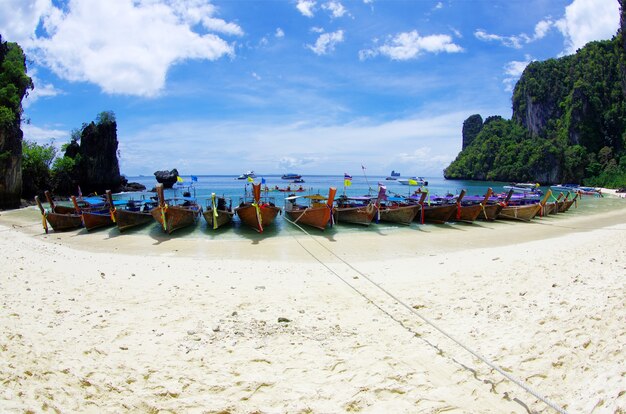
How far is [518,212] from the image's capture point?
2578cm

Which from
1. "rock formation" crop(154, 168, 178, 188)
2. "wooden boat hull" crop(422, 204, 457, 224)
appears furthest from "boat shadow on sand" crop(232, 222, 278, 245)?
"rock formation" crop(154, 168, 178, 188)

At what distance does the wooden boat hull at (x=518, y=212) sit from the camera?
84.5 feet

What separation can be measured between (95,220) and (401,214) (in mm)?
18698

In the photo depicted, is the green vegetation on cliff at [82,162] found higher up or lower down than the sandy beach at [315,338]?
higher up

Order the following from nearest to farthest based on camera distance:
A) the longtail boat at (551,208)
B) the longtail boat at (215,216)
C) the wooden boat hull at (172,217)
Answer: the wooden boat hull at (172,217) < the longtail boat at (215,216) < the longtail boat at (551,208)

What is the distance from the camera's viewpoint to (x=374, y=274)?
9883 mm

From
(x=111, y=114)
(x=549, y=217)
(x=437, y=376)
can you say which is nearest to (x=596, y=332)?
(x=437, y=376)

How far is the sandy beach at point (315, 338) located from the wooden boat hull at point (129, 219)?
10.2 metres

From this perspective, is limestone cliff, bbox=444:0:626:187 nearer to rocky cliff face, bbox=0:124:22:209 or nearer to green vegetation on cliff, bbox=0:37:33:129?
rocky cliff face, bbox=0:124:22:209

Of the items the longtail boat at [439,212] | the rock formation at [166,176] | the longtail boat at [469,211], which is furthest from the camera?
the rock formation at [166,176]

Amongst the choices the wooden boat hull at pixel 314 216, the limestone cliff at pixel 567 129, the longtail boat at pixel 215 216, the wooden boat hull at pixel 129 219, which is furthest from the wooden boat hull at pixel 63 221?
the limestone cliff at pixel 567 129

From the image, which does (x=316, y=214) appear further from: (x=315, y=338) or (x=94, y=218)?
Answer: (x=315, y=338)

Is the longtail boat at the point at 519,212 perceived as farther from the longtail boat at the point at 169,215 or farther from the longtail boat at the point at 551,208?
the longtail boat at the point at 169,215

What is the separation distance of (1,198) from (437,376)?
1481 inches
